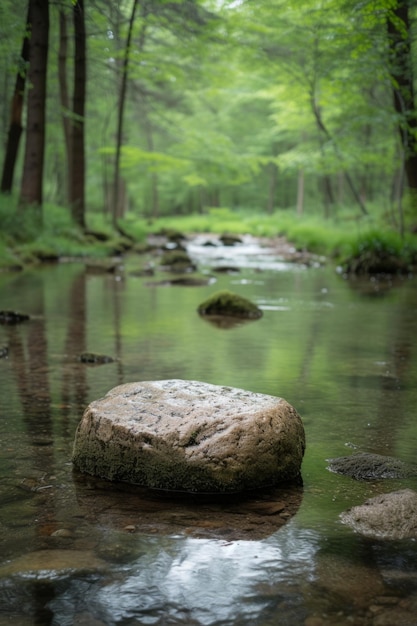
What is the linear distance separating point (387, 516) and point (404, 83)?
14.7 meters

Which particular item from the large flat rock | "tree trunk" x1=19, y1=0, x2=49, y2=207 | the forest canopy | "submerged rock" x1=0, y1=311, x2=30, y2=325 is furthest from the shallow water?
"tree trunk" x1=19, y1=0, x2=49, y2=207

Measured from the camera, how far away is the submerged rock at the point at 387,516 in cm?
308

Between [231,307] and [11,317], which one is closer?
[11,317]

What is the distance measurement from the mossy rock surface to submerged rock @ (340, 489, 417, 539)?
6.77 m

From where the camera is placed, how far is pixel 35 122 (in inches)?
739

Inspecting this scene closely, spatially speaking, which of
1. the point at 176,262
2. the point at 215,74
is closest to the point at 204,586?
the point at 176,262

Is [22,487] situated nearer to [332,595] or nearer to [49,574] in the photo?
[49,574]

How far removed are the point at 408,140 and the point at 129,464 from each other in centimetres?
1537

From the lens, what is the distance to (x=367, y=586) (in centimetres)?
263

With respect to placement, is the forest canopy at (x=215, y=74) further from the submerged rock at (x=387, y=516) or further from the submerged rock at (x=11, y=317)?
the submerged rock at (x=387, y=516)

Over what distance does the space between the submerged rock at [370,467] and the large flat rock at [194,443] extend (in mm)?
242

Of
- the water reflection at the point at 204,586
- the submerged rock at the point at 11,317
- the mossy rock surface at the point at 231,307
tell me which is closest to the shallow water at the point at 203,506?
the water reflection at the point at 204,586

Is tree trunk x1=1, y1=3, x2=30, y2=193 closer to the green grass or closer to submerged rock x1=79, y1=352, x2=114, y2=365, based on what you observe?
the green grass

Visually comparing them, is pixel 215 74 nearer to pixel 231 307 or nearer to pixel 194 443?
pixel 231 307
